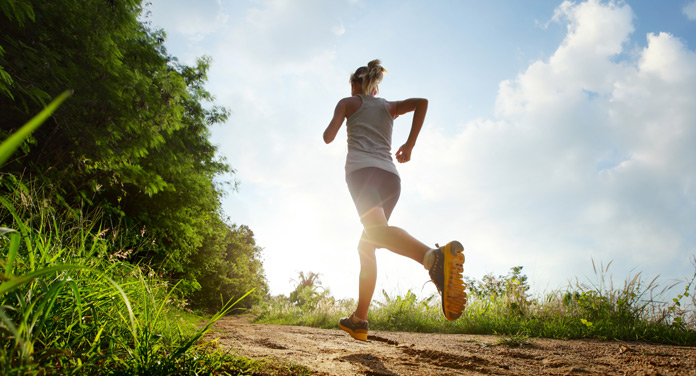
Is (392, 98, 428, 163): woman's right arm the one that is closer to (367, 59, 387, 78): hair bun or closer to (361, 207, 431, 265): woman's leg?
(367, 59, 387, 78): hair bun

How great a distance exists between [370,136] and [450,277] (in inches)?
47.4

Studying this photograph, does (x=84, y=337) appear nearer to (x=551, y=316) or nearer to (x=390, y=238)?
(x=390, y=238)

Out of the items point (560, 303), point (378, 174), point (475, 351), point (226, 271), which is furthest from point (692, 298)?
point (226, 271)

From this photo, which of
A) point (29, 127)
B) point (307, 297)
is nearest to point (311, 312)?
point (307, 297)

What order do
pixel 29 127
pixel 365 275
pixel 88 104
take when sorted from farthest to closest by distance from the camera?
pixel 88 104 < pixel 365 275 < pixel 29 127

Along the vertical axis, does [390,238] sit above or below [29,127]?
above

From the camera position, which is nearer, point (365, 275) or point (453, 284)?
point (453, 284)

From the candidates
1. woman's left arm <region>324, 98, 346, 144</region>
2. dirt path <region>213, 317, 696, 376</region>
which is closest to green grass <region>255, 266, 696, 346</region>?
dirt path <region>213, 317, 696, 376</region>

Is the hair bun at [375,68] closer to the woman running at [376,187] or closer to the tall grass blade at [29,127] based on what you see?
the woman running at [376,187]

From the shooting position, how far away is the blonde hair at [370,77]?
282cm

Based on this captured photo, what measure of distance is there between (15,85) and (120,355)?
14.6ft

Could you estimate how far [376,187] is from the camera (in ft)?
7.87

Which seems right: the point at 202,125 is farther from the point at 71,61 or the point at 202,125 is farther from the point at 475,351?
the point at 475,351

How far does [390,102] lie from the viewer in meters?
2.80
